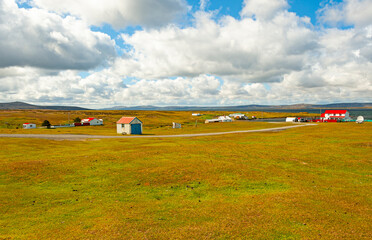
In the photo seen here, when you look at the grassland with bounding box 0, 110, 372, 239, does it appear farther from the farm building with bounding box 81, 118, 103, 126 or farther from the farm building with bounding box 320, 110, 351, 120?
the farm building with bounding box 320, 110, 351, 120

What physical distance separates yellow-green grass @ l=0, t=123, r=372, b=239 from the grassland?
55mm

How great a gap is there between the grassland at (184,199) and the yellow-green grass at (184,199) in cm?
5

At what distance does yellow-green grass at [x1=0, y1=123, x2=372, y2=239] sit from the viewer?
11.1 m

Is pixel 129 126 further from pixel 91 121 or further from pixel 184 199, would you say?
pixel 91 121

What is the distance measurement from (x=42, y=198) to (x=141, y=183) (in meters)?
7.52

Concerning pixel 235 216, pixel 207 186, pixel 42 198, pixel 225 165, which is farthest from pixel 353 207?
pixel 42 198

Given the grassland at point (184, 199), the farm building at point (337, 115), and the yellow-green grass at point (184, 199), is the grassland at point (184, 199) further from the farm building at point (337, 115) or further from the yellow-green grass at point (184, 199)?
the farm building at point (337, 115)

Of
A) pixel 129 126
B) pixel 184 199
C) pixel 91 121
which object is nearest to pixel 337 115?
pixel 129 126

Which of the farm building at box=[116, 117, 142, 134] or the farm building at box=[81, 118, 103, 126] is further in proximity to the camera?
the farm building at box=[81, 118, 103, 126]

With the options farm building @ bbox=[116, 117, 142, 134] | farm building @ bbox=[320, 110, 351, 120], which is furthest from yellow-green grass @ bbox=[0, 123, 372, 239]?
farm building @ bbox=[320, 110, 351, 120]

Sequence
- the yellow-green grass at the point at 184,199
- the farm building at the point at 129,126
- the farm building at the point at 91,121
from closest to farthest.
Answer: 1. the yellow-green grass at the point at 184,199
2. the farm building at the point at 129,126
3. the farm building at the point at 91,121

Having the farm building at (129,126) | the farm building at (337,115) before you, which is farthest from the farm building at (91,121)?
the farm building at (337,115)

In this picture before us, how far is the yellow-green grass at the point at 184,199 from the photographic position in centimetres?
1110

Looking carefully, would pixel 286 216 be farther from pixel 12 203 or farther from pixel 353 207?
pixel 12 203
